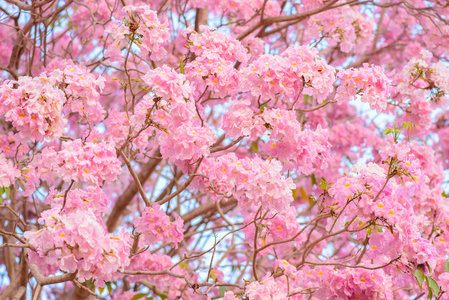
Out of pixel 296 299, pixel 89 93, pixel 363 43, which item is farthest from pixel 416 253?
pixel 363 43

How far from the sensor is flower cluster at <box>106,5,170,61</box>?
8.61ft

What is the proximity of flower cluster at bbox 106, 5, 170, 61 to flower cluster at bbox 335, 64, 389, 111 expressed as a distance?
1.00 m

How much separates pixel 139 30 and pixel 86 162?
780 mm

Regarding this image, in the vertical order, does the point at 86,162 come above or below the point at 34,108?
below

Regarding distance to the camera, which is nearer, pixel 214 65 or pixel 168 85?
pixel 168 85

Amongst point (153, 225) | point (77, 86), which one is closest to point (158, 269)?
point (153, 225)

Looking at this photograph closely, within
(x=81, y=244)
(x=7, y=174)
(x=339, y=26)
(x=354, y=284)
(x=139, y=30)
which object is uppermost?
(x=339, y=26)

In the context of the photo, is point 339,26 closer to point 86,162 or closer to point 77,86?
point 77,86

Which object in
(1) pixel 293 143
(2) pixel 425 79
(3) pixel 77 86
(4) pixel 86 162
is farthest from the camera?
(2) pixel 425 79

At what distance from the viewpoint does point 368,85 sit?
2.78 meters

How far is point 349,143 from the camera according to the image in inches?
206

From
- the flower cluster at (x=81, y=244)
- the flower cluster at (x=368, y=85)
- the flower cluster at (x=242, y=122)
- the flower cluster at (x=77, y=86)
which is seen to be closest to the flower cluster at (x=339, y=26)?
the flower cluster at (x=368, y=85)

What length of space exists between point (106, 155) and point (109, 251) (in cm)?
52

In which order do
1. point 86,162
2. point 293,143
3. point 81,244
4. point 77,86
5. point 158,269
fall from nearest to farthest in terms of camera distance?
point 81,244
point 86,162
point 77,86
point 293,143
point 158,269
